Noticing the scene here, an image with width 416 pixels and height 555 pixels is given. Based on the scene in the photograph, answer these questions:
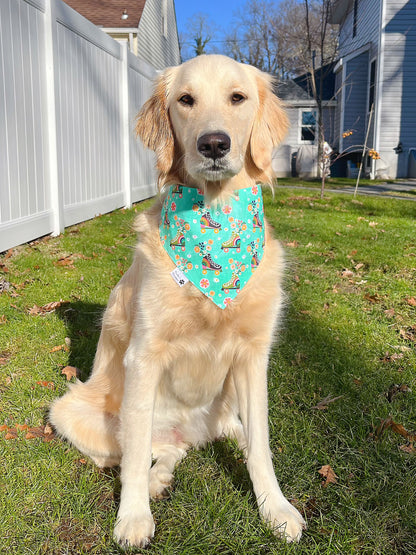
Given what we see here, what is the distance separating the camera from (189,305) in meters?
1.99

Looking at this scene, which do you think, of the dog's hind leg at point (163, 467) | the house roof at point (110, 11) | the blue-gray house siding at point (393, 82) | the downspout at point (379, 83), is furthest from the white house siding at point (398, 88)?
the dog's hind leg at point (163, 467)

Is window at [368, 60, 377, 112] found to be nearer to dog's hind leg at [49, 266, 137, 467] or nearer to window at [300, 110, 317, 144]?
window at [300, 110, 317, 144]

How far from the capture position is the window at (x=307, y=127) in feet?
79.3

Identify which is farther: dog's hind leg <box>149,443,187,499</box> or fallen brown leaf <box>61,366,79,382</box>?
fallen brown leaf <box>61,366,79,382</box>

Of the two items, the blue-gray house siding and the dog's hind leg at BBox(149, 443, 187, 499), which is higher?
the blue-gray house siding

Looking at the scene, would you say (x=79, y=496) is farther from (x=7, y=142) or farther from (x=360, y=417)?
(x=7, y=142)

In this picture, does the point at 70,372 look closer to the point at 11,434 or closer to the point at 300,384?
the point at 11,434

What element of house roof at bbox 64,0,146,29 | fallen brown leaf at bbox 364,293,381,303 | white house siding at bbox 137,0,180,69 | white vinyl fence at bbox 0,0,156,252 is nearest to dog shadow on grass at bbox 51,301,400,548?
fallen brown leaf at bbox 364,293,381,303

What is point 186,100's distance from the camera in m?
2.11

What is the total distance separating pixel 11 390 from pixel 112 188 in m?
5.65

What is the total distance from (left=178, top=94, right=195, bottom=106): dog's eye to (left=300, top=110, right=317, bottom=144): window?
2325cm

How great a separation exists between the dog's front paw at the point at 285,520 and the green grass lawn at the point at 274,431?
1.5 inches

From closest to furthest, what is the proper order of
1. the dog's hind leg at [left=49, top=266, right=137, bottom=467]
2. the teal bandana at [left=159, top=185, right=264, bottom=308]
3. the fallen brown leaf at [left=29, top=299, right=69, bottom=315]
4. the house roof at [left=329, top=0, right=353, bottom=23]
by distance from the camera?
1. the teal bandana at [left=159, top=185, right=264, bottom=308]
2. the dog's hind leg at [left=49, top=266, right=137, bottom=467]
3. the fallen brown leaf at [left=29, top=299, right=69, bottom=315]
4. the house roof at [left=329, top=0, right=353, bottom=23]

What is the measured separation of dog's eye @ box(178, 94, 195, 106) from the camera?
82.6 inches
